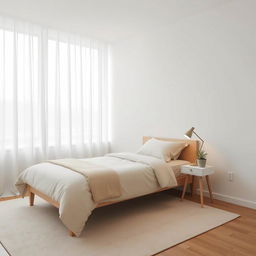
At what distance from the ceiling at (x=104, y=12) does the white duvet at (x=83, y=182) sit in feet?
6.81

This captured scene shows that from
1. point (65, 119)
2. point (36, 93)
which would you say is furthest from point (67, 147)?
point (36, 93)

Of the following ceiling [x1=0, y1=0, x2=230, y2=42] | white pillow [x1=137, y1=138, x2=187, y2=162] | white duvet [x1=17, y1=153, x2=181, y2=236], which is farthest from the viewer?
white pillow [x1=137, y1=138, x2=187, y2=162]

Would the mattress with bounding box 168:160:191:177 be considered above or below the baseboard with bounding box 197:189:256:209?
above

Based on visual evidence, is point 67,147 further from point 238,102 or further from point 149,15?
point 238,102

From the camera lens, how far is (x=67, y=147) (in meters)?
5.18

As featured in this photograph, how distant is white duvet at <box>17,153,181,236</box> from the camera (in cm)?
278

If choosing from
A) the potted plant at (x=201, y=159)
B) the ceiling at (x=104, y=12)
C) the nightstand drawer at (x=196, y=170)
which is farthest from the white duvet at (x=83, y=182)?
the ceiling at (x=104, y=12)

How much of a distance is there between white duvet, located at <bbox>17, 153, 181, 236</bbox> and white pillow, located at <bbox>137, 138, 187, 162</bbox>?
0.29 m

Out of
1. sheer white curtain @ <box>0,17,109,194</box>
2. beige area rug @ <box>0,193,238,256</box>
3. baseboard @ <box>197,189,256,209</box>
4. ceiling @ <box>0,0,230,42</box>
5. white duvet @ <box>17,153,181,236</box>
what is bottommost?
beige area rug @ <box>0,193,238,256</box>

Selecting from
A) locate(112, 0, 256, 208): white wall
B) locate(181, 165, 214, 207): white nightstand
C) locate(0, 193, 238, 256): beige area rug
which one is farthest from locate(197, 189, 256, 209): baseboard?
locate(0, 193, 238, 256): beige area rug

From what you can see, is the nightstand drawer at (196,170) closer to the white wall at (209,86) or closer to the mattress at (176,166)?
the mattress at (176,166)

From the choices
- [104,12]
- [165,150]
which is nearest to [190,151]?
[165,150]

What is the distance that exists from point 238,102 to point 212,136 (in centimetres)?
61

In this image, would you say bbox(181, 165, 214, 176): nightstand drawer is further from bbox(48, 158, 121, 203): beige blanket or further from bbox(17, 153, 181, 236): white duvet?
bbox(48, 158, 121, 203): beige blanket
